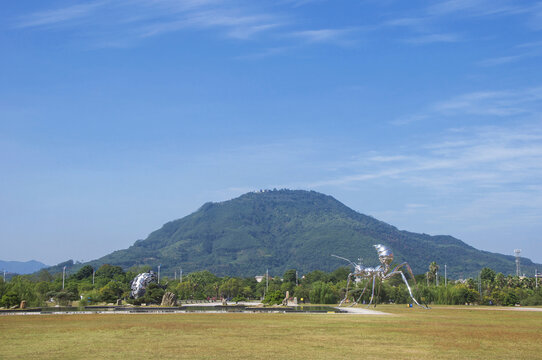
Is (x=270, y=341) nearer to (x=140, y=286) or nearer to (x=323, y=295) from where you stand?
(x=140, y=286)

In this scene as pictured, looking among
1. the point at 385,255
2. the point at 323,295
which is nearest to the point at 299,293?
the point at 323,295

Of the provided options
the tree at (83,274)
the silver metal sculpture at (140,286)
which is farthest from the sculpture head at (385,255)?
the tree at (83,274)

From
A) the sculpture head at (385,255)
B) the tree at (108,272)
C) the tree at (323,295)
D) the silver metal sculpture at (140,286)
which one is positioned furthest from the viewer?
the tree at (108,272)

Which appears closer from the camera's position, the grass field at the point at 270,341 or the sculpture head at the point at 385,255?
the grass field at the point at 270,341

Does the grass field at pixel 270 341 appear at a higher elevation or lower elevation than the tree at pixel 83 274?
lower

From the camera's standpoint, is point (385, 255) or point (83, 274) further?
point (83, 274)

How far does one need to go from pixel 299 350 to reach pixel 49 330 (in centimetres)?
1474

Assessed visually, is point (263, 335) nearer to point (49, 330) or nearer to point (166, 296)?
point (49, 330)

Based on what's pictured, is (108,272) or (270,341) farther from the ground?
(108,272)

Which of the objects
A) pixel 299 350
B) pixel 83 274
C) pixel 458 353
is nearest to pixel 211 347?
pixel 299 350

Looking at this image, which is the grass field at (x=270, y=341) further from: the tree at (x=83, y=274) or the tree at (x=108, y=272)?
the tree at (x=108, y=272)

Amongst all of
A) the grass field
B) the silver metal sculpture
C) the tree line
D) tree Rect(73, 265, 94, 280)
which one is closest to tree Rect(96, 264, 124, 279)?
tree Rect(73, 265, 94, 280)

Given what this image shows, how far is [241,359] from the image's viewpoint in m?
18.1

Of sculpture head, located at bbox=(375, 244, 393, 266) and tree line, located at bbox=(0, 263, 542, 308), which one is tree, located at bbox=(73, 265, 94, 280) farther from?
sculpture head, located at bbox=(375, 244, 393, 266)
